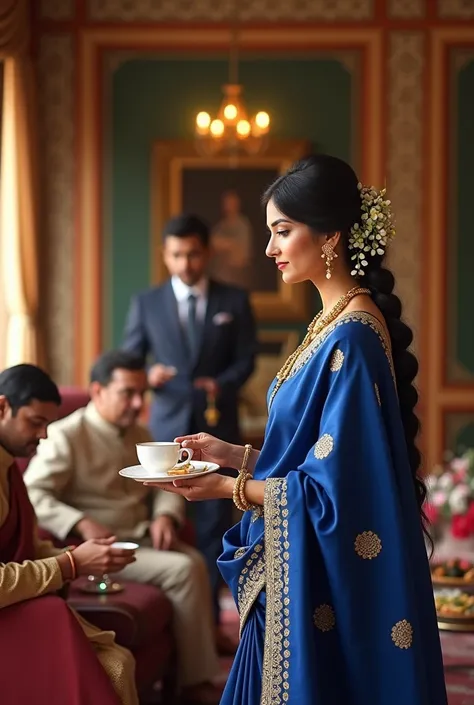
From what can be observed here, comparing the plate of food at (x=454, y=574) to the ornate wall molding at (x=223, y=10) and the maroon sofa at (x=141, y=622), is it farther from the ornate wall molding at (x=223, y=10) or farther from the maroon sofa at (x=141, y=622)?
the ornate wall molding at (x=223, y=10)

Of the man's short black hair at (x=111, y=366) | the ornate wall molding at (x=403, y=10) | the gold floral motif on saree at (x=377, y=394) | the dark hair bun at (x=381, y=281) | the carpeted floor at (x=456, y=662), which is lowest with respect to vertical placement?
the carpeted floor at (x=456, y=662)

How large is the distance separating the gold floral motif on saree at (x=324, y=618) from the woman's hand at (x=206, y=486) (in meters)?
0.31

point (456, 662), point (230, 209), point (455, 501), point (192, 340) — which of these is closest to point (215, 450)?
point (456, 662)

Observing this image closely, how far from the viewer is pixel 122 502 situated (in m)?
4.25

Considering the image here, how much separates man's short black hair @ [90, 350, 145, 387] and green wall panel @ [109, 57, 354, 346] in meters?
3.17

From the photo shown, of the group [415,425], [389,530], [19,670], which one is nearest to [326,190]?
[415,425]

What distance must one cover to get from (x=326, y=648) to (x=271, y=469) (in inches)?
15.8

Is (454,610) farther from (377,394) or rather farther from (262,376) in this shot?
(262,376)

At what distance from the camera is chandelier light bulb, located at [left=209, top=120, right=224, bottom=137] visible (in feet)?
22.0

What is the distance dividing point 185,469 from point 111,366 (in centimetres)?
183

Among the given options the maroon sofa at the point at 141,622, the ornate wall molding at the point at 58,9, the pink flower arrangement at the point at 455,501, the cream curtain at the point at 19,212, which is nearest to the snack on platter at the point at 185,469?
the maroon sofa at the point at 141,622

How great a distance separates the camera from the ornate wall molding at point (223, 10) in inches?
287

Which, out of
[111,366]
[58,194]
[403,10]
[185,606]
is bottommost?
[185,606]

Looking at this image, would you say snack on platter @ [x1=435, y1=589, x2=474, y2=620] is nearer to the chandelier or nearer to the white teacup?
the white teacup
